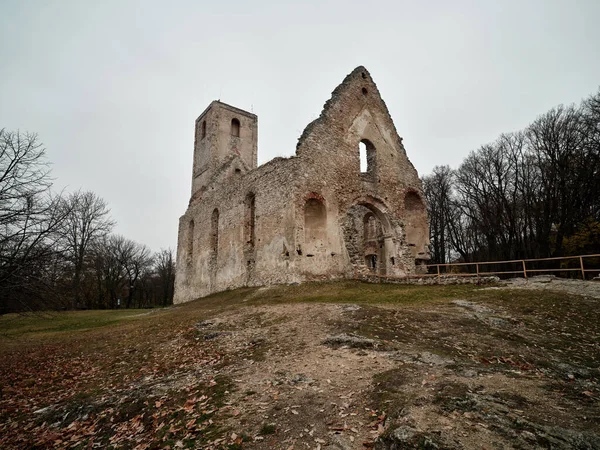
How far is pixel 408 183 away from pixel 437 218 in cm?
1438

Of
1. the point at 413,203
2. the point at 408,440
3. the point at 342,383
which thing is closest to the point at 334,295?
the point at 342,383

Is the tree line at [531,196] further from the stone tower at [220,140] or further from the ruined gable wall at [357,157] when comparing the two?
the stone tower at [220,140]

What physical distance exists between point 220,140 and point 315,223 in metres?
15.9

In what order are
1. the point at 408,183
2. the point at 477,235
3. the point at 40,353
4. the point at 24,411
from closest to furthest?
Answer: the point at 24,411 → the point at 40,353 → the point at 408,183 → the point at 477,235

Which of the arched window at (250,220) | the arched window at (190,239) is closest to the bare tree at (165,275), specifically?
the arched window at (190,239)

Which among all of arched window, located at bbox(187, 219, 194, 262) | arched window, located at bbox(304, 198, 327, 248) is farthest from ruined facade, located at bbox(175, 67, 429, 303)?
arched window, located at bbox(187, 219, 194, 262)

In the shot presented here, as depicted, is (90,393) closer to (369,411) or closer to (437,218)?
(369,411)

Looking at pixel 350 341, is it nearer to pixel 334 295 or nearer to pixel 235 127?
pixel 334 295

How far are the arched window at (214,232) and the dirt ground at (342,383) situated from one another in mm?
12903

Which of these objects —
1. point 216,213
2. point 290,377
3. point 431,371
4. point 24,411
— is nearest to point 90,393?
point 24,411

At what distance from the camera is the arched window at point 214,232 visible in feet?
77.8

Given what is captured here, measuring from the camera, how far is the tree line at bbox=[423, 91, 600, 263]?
22.4m

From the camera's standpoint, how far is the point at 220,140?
Result: 2947cm

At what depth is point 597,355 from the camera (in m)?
6.49
